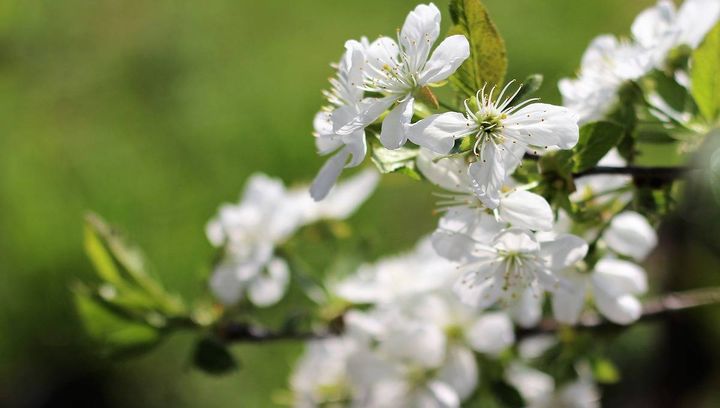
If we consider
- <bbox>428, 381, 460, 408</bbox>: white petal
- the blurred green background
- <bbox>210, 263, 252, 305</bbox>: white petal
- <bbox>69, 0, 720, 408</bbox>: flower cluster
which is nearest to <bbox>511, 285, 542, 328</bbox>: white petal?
<bbox>69, 0, 720, 408</bbox>: flower cluster

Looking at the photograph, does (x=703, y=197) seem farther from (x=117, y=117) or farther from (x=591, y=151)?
(x=117, y=117)

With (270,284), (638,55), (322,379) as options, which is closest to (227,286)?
(270,284)

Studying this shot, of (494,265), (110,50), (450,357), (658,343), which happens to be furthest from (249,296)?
(110,50)

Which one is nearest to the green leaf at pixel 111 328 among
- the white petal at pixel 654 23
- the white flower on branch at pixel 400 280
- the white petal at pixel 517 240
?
the white flower on branch at pixel 400 280

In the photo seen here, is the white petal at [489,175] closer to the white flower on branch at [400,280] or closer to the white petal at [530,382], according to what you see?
the white flower on branch at [400,280]

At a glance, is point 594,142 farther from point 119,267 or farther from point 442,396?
point 119,267

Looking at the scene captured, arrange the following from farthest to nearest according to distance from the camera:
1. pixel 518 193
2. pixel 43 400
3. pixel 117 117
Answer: pixel 117 117 → pixel 43 400 → pixel 518 193
